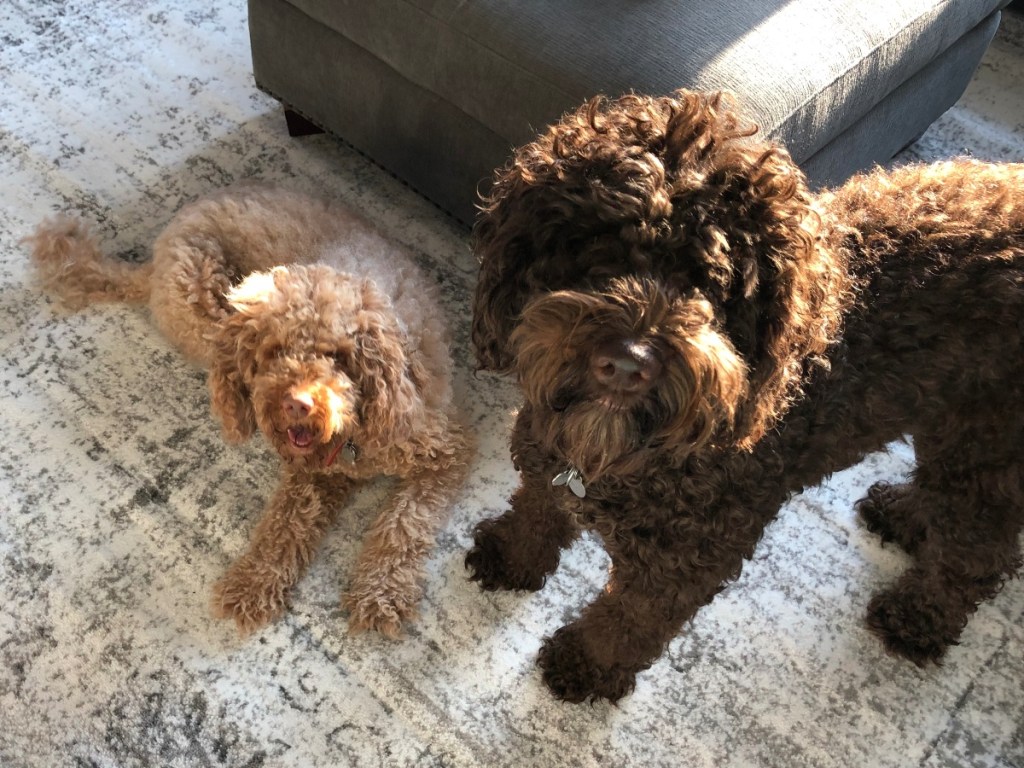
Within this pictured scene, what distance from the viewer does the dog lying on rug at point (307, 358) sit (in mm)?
1538

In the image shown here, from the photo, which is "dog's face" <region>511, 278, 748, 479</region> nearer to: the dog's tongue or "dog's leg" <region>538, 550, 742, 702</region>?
"dog's leg" <region>538, 550, 742, 702</region>

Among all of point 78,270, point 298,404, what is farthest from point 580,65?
point 78,270

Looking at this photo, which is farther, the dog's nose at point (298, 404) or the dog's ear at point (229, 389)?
the dog's ear at point (229, 389)

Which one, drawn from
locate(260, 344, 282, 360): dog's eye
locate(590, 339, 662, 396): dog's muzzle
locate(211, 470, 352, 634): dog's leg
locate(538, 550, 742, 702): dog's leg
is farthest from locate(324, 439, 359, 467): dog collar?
locate(590, 339, 662, 396): dog's muzzle

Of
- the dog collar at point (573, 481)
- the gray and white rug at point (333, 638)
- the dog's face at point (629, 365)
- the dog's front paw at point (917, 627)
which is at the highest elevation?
the dog's face at point (629, 365)

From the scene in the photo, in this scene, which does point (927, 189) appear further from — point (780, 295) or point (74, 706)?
point (74, 706)

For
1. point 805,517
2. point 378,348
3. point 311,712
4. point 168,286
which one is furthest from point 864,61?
point 311,712

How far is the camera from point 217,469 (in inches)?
72.2

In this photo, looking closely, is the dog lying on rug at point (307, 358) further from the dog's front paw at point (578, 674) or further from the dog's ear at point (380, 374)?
the dog's front paw at point (578, 674)

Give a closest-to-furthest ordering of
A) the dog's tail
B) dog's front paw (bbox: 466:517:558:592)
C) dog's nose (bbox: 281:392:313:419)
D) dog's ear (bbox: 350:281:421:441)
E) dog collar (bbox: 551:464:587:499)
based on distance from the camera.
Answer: dog collar (bbox: 551:464:587:499) → dog's nose (bbox: 281:392:313:419) → dog's ear (bbox: 350:281:421:441) → dog's front paw (bbox: 466:517:558:592) → the dog's tail

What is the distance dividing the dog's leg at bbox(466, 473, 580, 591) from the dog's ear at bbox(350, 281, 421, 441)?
0.89ft

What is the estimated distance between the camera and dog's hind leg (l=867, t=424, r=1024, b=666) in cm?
133

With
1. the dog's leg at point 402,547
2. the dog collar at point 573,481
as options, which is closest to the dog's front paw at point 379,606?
the dog's leg at point 402,547

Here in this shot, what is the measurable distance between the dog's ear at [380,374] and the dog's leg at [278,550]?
261 mm
